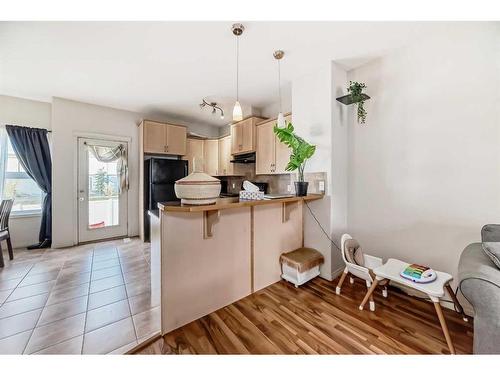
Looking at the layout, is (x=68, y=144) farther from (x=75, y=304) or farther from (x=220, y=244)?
(x=220, y=244)

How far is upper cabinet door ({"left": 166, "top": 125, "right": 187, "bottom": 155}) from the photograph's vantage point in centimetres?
407

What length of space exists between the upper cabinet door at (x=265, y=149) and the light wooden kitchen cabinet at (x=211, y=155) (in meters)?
1.42

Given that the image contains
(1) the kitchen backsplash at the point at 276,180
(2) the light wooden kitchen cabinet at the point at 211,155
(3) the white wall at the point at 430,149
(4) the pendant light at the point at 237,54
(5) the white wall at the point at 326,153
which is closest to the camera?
(3) the white wall at the point at 430,149

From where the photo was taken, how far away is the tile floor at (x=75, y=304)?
146 centimetres

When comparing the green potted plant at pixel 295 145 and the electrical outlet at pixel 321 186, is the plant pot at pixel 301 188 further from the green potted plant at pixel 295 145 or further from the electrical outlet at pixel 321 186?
the electrical outlet at pixel 321 186

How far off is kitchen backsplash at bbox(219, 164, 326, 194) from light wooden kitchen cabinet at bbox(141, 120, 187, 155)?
1.31m

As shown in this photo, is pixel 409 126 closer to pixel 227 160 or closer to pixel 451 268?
pixel 451 268

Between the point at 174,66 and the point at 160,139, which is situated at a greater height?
the point at 174,66

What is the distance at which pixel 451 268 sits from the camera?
1868 mm

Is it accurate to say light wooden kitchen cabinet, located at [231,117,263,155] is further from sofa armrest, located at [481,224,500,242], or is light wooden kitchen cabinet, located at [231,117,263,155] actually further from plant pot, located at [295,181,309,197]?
sofa armrest, located at [481,224,500,242]

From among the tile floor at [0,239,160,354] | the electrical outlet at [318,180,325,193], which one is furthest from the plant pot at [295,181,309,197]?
the tile floor at [0,239,160,354]

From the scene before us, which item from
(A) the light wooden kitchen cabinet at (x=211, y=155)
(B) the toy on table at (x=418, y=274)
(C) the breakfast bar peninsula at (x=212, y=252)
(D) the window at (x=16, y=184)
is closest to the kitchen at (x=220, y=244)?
(C) the breakfast bar peninsula at (x=212, y=252)
